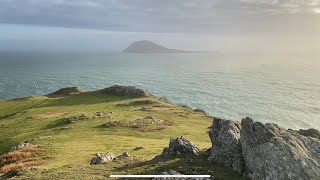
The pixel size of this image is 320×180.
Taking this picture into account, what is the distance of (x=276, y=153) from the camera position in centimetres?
2453

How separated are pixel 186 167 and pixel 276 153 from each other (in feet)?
27.4

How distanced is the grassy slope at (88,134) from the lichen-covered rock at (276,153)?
9.45ft

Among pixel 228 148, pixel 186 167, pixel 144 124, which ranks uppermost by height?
pixel 228 148

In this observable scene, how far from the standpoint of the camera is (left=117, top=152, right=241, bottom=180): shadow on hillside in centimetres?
2855

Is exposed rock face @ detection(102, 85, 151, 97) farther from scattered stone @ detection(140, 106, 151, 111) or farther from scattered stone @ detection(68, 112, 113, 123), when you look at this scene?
scattered stone @ detection(68, 112, 113, 123)

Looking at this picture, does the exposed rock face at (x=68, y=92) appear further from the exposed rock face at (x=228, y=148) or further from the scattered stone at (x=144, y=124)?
the exposed rock face at (x=228, y=148)

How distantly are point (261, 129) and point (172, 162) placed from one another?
8.52 m

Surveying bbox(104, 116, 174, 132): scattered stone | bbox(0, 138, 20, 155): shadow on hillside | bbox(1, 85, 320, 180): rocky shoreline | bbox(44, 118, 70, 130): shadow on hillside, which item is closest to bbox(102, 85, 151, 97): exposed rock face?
bbox(104, 116, 174, 132): scattered stone

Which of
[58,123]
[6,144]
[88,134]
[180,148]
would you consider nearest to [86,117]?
[58,123]

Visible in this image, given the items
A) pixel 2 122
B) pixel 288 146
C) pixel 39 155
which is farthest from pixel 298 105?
pixel 288 146

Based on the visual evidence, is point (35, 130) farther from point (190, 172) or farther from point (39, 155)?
point (190, 172)

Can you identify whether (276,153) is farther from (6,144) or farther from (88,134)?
A: (6,144)

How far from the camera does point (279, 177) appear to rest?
23484 millimetres

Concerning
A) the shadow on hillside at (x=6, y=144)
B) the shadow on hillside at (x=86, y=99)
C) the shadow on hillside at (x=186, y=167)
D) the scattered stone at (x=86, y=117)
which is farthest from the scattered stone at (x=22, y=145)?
the shadow on hillside at (x=86, y=99)
